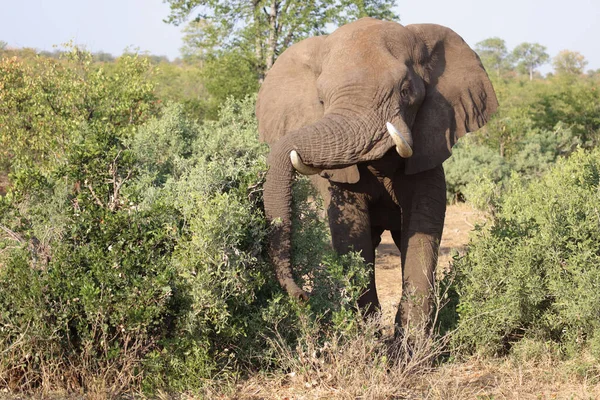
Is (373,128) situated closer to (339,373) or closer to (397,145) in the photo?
(397,145)

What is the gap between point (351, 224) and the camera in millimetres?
6426

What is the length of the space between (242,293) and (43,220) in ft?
5.18

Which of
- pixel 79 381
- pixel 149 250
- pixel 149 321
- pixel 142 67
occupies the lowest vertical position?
pixel 79 381

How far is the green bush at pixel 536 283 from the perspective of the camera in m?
5.75

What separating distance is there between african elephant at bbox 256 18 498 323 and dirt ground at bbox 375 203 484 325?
0.85 meters

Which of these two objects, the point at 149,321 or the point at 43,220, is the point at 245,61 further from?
the point at 149,321

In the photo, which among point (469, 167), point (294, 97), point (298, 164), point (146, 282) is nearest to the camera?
point (146, 282)

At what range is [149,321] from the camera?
4.64 metres

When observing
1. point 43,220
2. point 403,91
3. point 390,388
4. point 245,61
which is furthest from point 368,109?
point 245,61

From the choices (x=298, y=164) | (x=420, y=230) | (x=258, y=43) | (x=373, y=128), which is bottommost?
(x=420, y=230)

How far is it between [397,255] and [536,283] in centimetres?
663

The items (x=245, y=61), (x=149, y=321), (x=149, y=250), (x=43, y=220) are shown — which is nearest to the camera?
(x=149, y=321)

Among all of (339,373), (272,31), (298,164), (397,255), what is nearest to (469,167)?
(272,31)

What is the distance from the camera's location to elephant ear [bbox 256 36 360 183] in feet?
21.1
